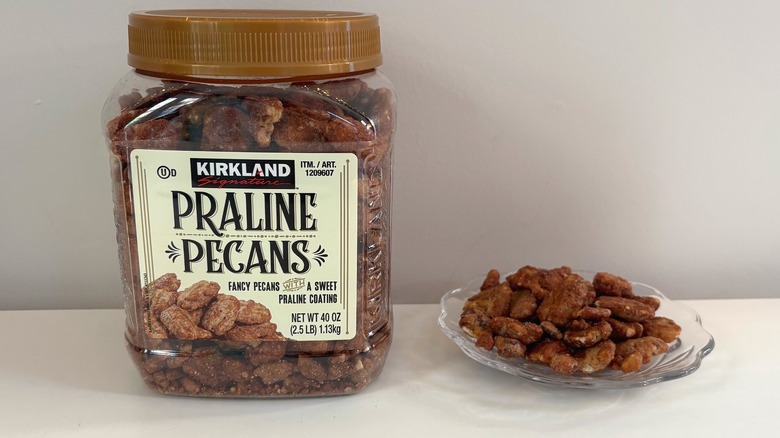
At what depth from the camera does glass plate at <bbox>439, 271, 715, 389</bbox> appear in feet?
2.01

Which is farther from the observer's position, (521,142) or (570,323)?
(521,142)

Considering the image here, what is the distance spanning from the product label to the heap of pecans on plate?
0.15 m

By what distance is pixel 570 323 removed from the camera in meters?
0.64

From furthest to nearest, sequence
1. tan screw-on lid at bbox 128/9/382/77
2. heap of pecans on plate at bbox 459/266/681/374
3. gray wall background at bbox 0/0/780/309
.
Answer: gray wall background at bbox 0/0/780/309 → heap of pecans on plate at bbox 459/266/681/374 → tan screw-on lid at bbox 128/9/382/77

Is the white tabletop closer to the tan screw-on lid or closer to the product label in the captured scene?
the product label

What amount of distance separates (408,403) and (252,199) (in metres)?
0.22

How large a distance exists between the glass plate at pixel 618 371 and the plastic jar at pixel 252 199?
0.10m

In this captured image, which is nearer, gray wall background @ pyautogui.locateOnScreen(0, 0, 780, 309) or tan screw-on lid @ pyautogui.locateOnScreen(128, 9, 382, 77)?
tan screw-on lid @ pyautogui.locateOnScreen(128, 9, 382, 77)
